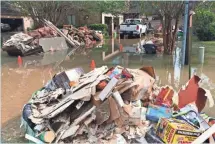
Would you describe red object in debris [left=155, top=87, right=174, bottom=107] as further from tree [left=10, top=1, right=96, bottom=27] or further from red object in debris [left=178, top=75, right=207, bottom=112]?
tree [left=10, top=1, right=96, bottom=27]

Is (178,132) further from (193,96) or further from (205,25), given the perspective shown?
(205,25)

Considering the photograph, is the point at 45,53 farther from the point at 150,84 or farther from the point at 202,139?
the point at 202,139

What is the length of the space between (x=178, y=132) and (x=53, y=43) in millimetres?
13927

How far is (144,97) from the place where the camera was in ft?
16.6

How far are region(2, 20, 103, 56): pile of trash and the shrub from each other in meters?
7.82

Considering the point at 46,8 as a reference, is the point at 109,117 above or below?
below

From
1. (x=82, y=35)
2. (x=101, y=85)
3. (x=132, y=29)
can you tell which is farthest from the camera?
(x=132, y=29)

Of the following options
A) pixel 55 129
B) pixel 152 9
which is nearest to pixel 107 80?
pixel 55 129

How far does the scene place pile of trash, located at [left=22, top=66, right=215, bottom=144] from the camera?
13.1 ft

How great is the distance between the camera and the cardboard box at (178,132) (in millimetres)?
3781

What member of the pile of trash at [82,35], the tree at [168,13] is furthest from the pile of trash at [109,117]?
the pile of trash at [82,35]

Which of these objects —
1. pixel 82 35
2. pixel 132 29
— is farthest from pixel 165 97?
pixel 132 29

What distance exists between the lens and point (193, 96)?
4.88m

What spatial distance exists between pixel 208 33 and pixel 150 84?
55.2 ft
